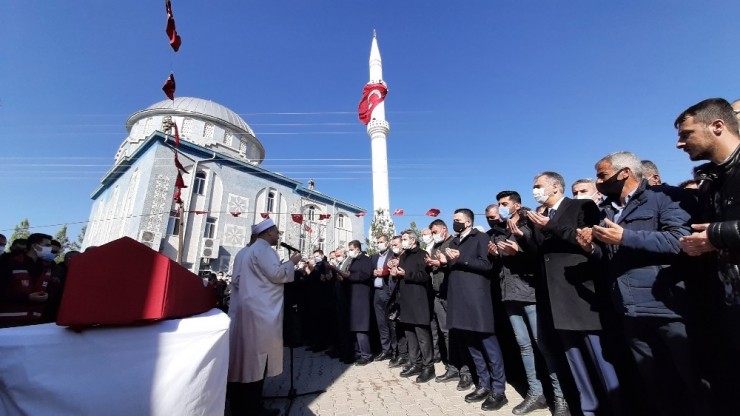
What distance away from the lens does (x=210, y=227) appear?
23.3 m

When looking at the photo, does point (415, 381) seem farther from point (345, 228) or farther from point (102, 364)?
point (345, 228)

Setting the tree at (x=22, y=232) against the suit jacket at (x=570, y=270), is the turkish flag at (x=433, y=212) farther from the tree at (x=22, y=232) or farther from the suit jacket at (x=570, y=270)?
the tree at (x=22, y=232)

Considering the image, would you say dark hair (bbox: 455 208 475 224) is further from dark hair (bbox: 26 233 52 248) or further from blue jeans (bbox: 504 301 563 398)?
dark hair (bbox: 26 233 52 248)

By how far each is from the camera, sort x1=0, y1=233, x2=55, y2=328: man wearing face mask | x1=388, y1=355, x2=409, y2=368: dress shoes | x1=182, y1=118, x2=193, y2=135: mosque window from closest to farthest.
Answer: x1=0, y1=233, x2=55, y2=328: man wearing face mask
x1=388, y1=355, x2=409, y2=368: dress shoes
x1=182, y1=118, x2=193, y2=135: mosque window

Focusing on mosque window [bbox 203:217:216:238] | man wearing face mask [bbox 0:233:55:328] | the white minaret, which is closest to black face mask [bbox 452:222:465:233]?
man wearing face mask [bbox 0:233:55:328]

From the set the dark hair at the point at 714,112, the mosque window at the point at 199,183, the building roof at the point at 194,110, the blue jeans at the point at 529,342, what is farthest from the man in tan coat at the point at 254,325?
the building roof at the point at 194,110

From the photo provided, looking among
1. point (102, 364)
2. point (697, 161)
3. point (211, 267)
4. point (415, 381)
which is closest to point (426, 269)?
point (415, 381)

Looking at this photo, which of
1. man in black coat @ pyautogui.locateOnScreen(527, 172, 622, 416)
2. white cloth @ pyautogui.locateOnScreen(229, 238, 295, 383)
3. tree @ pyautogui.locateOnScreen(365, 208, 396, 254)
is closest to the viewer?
man in black coat @ pyautogui.locateOnScreen(527, 172, 622, 416)

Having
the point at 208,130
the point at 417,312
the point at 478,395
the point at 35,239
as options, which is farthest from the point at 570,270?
the point at 208,130

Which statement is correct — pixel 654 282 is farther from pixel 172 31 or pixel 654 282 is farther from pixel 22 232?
pixel 22 232

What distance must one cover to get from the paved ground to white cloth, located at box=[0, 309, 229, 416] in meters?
2.31

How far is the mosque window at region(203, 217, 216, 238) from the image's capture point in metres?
23.1

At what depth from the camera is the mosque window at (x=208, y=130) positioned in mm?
28969

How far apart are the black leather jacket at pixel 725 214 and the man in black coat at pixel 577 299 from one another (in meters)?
0.90
